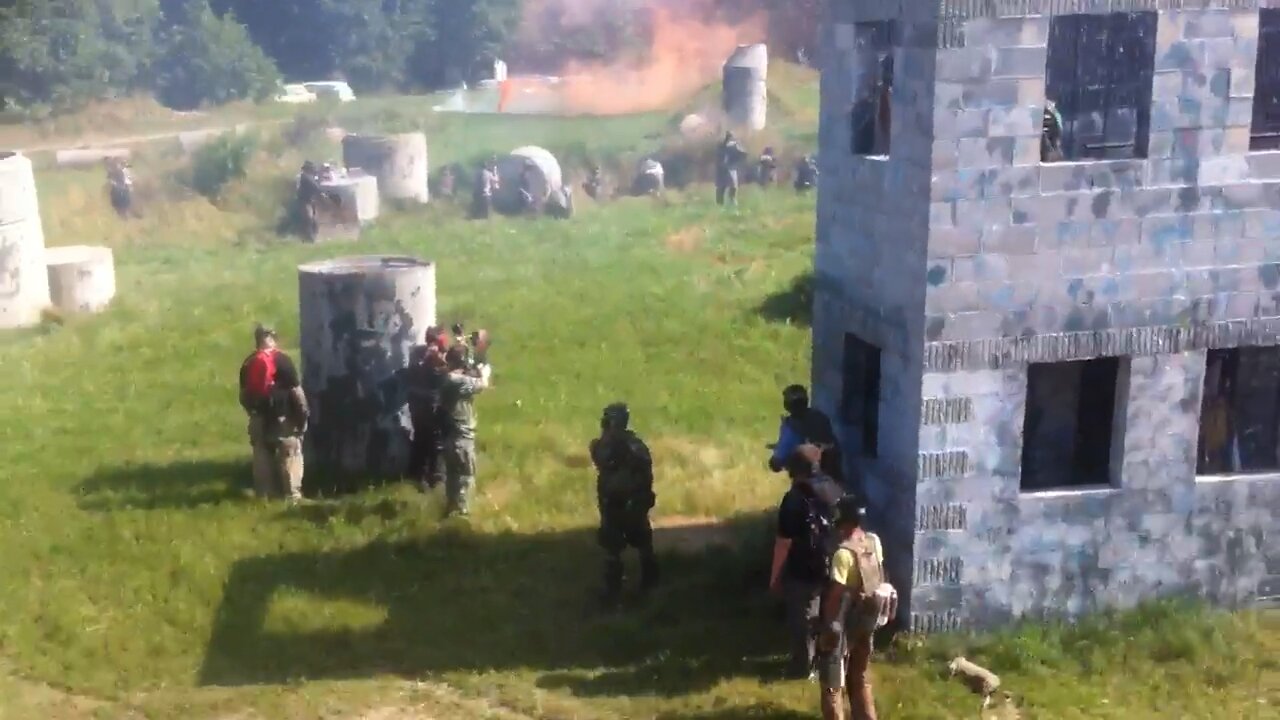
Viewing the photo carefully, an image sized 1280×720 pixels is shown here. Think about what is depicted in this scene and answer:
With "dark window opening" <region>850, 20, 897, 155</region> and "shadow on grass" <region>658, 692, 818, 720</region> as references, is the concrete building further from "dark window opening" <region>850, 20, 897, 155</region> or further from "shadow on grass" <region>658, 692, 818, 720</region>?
"shadow on grass" <region>658, 692, 818, 720</region>

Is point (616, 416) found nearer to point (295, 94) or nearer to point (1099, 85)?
point (1099, 85)

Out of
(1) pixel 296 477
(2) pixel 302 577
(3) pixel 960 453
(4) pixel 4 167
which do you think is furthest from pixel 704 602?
(4) pixel 4 167

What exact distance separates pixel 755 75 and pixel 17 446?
95.9 ft

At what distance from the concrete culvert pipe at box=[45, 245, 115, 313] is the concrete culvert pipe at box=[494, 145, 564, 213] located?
1086 cm

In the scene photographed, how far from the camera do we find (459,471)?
11711mm

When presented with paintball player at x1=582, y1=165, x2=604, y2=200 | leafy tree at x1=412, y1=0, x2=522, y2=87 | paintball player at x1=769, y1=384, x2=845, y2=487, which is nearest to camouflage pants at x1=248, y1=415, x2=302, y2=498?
paintball player at x1=769, y1=384, x2=845, y2=487

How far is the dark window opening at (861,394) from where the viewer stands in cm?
1024

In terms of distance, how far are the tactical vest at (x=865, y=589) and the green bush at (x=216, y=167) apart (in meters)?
27.6

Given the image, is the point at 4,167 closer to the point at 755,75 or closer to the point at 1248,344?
the point at 1248,344

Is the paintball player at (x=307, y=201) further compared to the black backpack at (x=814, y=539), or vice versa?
the paintball player at (x=307, y=201)

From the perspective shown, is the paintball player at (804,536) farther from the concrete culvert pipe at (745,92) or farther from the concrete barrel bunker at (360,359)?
the concrete culvert pipe at (745,92)

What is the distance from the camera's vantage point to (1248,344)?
917 centimetres

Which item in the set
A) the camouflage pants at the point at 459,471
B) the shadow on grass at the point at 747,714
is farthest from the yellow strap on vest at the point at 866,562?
the camouflage pants at the point at 459,471

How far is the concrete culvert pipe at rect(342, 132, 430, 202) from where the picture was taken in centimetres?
3130
